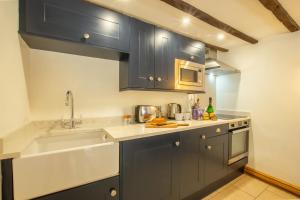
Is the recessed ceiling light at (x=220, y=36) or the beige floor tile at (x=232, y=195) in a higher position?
the recessed ceiling light at (x=220, y=36)

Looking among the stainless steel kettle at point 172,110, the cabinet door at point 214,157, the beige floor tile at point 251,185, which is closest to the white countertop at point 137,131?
the cabinet door at point 214,157

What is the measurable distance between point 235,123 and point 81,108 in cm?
209

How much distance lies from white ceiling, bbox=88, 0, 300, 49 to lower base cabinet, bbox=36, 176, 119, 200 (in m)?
1.54

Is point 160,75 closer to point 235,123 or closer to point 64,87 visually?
point 64,87

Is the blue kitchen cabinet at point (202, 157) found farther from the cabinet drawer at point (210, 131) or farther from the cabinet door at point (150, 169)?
the cabinet door at point (150, 169)

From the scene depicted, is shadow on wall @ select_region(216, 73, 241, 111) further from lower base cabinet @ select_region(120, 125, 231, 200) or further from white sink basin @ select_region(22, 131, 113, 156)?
white sink basin @ select_region(22, 131, 113, 156)

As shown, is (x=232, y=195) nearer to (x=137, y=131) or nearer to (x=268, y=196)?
(x=268, y=196)

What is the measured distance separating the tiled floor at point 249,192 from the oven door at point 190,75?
1.47 metres

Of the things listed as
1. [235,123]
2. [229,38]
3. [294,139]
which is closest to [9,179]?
[235,123]

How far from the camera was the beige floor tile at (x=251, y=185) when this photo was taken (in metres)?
2.03

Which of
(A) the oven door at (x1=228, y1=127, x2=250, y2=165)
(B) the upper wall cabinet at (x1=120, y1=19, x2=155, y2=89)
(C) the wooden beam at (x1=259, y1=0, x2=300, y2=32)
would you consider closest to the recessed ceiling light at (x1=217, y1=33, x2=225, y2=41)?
(C) the wooden beam at (x1=259, y1=0, x2=300, y2=32)

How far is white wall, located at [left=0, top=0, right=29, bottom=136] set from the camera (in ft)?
2.98

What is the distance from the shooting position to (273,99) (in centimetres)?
221

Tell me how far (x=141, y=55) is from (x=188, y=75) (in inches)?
30.1
